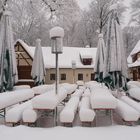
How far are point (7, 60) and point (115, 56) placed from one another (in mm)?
3435

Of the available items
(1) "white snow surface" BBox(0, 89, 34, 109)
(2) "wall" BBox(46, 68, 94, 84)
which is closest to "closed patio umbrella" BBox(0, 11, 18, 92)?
(1) "white snow surface" BBox(0, 89, 34, 109)

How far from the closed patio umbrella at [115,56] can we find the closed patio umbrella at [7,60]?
2988 millimetres

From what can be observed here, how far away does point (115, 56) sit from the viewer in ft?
25.8

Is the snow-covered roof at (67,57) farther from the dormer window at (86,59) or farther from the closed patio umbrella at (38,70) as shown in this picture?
the closed patio umbrella at (38,70)

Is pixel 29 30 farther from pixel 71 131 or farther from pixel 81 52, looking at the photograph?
pixel 71 131

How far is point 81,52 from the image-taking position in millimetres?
27609

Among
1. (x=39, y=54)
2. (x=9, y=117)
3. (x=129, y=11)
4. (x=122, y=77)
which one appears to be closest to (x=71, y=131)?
(x=9, y=117)

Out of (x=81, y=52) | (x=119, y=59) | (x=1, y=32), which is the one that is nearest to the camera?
(x=119, y=59)

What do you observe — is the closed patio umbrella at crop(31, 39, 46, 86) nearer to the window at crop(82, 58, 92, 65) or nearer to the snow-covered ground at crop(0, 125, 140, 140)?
the snow-covered ground at crop(0, 125, 140, 140)

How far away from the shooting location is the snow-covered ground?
507 centimetres

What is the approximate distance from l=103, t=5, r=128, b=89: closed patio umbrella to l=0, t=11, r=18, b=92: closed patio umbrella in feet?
9.80

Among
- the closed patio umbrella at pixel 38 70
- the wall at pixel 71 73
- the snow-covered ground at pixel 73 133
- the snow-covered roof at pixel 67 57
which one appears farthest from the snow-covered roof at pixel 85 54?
the snow-covered ground at pixel 73 133

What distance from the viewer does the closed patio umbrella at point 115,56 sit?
25.7ft

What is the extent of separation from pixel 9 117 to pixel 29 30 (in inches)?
1217
